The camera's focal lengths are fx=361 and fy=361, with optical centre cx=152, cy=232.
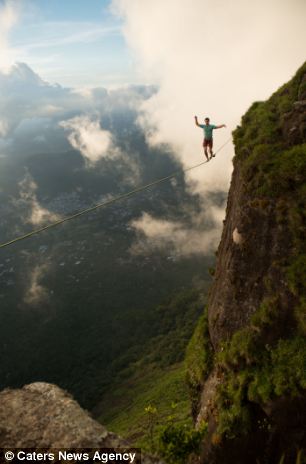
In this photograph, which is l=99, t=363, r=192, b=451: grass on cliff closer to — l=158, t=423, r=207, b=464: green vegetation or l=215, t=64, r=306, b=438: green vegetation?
l=215, t=64, r=306, b=438: green vegetation

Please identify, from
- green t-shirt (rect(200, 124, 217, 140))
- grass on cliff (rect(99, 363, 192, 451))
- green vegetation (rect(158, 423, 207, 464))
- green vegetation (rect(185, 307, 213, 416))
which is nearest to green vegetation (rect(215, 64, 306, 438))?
green vegetation (rect(185, 307, 213, 416))

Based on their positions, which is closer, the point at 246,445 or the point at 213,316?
the point at 246,445

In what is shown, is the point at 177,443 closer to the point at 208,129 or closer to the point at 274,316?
the point at 274,316

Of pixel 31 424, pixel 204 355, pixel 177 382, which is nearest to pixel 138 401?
pixel 177 382

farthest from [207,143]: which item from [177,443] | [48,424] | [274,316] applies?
[48,424]

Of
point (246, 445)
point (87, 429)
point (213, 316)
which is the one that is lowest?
point (246, 445)

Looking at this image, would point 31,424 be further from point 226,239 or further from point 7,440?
point 226,239

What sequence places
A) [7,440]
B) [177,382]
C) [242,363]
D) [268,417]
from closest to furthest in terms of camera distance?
[7,440]
[268,417]
[242,363]
[177,382]
